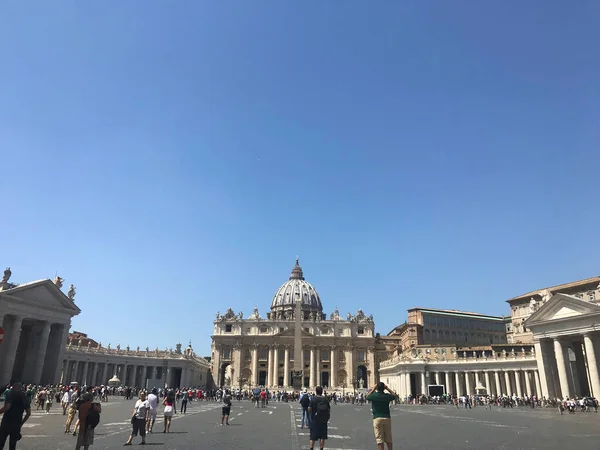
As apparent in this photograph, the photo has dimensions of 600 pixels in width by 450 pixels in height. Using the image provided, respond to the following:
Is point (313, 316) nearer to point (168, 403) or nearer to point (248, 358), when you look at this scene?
point (248, 358)

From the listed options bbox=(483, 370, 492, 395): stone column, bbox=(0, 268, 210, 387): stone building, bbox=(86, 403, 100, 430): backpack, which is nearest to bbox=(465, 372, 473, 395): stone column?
bbox=(483, 370, 492, 395): stone column

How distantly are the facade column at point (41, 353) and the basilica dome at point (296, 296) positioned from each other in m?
90.3

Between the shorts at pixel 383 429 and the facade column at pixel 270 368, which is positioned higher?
the facade column at pixel 270 368

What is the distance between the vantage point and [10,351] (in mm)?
45281

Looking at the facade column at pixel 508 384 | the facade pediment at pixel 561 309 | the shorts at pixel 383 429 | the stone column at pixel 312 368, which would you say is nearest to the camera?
the shorts at pixel 383 429

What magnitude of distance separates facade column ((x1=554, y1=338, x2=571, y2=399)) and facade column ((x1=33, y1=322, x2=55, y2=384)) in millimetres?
51500

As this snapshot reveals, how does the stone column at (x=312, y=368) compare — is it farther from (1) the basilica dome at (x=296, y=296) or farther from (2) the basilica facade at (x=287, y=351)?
(1) the basilica dome at (x=296, y=296)

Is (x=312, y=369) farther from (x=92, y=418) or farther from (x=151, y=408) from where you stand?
(x=92, y=418)

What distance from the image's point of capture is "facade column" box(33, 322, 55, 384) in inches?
1878

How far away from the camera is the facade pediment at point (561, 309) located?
139 feet

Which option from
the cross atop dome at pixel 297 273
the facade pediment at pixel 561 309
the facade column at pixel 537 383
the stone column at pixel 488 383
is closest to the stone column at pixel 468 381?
the stone column at pixel 488 383

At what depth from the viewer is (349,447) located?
535 inches

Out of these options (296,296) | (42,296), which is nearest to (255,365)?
(296,296)

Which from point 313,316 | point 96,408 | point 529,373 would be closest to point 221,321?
point 313,316
